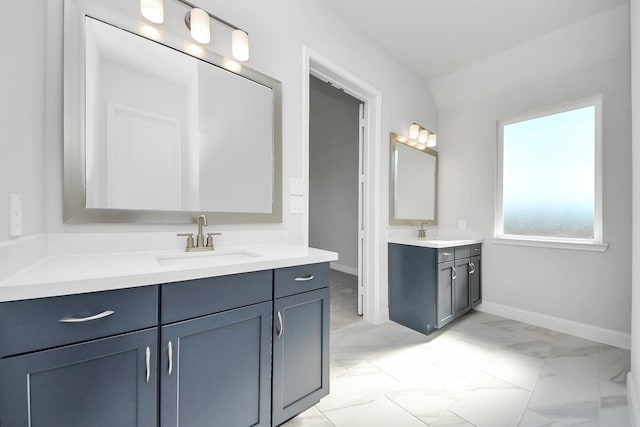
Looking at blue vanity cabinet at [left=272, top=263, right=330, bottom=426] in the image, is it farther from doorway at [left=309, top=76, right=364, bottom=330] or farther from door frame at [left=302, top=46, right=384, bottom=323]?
doorway at [left=309, top=76, right=364, bottom=330]

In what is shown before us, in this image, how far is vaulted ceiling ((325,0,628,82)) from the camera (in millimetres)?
2006

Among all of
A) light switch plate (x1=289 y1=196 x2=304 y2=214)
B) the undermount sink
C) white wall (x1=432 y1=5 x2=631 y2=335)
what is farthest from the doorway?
the undermount sink

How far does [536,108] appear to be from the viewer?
8.38 feet

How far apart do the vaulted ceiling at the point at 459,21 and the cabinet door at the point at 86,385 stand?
102 inches

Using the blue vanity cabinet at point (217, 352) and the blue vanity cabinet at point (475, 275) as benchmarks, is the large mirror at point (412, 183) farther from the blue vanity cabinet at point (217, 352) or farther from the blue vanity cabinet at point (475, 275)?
the blue vanity cabinet at point (217, 352)

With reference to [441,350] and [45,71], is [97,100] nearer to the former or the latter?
[45,71]

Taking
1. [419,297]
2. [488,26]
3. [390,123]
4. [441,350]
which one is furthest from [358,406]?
[488,26]

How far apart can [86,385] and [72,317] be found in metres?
0.20

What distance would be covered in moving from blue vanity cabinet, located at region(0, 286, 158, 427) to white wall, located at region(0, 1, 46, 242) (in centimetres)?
28

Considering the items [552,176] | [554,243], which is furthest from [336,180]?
[554,243]

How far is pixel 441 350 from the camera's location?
2025mm

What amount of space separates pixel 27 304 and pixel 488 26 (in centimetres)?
332

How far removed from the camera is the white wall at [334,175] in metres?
4.43

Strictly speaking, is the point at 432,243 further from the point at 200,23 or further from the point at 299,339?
the point at 200,23
